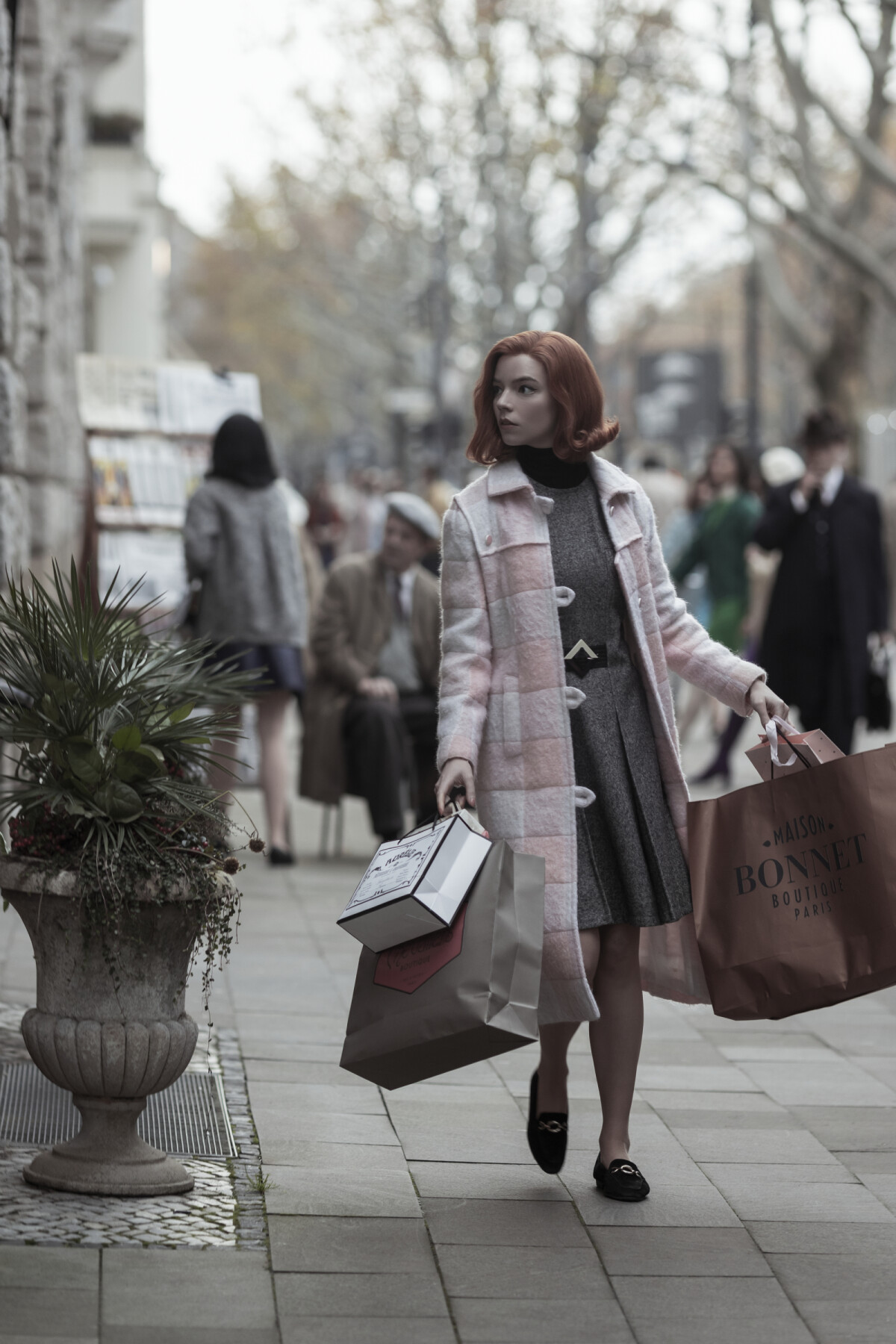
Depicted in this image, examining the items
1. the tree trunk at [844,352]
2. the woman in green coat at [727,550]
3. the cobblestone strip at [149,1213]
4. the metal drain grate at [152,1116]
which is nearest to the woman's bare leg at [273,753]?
the woman in green coat at [727,550]

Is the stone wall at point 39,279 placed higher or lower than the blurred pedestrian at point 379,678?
higher

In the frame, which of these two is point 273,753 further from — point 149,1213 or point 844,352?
point 844,352

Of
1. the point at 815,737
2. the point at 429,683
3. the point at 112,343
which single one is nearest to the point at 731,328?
the point at 112,343

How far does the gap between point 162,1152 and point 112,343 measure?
70.9ft

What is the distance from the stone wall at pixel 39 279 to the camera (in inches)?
312

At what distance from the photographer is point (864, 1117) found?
5262 millimetres

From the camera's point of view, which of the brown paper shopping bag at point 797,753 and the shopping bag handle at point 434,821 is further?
the brown paper shopping bag at point 797,753

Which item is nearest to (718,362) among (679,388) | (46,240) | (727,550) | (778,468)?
(679,388)

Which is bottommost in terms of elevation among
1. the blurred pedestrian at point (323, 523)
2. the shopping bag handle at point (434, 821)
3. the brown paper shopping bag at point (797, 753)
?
the shopping bag handle at point (434, 821)

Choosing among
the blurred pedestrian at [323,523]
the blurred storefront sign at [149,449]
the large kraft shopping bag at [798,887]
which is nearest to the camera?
the large kraft shopping bag at [798,887]

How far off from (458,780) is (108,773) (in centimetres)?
75

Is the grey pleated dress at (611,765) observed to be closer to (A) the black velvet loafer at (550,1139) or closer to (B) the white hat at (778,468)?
(A) the black velvet loafer at (550,1139)

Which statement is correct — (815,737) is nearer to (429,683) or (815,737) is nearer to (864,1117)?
(864,1117)

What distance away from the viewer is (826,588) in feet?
31.0
